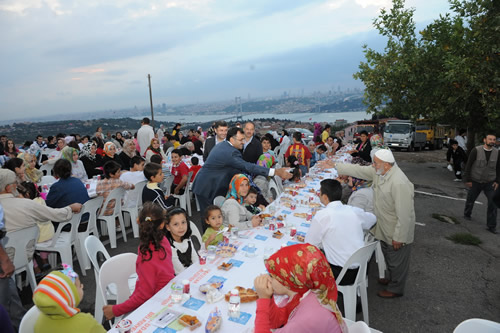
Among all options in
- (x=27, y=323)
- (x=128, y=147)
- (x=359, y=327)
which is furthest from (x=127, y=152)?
(x=359, y=327)

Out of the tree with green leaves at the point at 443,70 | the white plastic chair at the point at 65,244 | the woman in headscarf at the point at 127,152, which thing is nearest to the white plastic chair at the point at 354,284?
the white plastic chair at the point at 65,244

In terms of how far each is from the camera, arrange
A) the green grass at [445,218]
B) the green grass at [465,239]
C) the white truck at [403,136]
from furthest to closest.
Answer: the white truck at [403,136], the green grass at [445,218], the green grass at [465,239]

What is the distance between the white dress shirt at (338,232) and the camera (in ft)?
10.5

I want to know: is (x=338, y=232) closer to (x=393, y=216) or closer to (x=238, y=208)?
(x=393, y=216)

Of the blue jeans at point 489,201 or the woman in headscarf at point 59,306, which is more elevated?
the woman in headscarf at point 59,306

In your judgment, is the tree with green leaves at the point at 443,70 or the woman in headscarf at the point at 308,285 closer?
the woman in headscarf at the point at 308,285

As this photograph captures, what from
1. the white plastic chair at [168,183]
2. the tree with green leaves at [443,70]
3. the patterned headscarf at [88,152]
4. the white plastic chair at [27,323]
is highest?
the tree with green leaves at [443,70]

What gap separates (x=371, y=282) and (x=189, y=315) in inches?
128

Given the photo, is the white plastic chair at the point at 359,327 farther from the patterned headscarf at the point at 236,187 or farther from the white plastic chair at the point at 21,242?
the white plastic chair at the point at 21,242

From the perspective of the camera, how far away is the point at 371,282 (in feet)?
14.8

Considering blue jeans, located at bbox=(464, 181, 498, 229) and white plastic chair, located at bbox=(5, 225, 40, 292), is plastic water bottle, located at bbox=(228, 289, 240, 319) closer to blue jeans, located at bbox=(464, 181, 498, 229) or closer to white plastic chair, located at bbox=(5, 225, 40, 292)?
white plastic chair, located at bbox=(5, 225, 40, 292)

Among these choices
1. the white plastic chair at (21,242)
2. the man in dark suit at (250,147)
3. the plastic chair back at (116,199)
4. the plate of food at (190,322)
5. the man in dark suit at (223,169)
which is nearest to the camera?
the plate of food at (190,322)

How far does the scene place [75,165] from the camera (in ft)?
23.9

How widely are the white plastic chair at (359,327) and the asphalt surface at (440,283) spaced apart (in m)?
1.66
